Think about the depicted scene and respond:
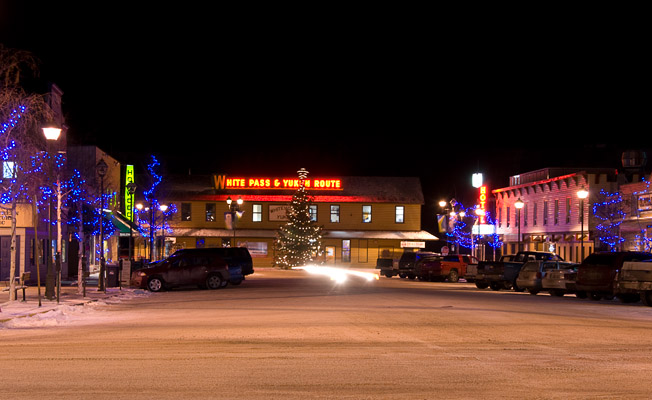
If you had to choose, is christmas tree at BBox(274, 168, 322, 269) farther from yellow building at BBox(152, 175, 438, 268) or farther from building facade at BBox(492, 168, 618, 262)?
building facade at BBox(492, 168, 618, 262)

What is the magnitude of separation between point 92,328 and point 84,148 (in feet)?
118

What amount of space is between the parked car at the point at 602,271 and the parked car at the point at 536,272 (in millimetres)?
4049

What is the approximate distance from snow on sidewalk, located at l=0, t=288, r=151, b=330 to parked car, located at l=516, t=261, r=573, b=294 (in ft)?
51.4

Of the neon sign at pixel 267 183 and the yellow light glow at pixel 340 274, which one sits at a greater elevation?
the neon sign at pixel 267 183

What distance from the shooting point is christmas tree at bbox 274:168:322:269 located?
7406cm

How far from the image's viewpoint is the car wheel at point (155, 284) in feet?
118

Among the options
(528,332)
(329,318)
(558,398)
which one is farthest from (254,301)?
(558,398)

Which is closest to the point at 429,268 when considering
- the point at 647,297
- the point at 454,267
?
the point at 454,267

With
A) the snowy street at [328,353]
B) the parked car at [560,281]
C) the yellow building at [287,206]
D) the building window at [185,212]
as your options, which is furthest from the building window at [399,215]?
the snowy street at [328,353]

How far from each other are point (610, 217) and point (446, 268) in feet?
38.1

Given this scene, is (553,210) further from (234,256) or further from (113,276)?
(113,276)

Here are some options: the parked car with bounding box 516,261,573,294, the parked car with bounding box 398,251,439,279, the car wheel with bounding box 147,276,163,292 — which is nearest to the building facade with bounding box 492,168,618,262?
the parked car with bounding box 398,251,439,279

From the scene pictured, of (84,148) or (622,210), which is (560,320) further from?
(84,148)

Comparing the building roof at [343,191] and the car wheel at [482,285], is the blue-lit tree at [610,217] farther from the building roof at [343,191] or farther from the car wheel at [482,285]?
the building roof at [343,191]
